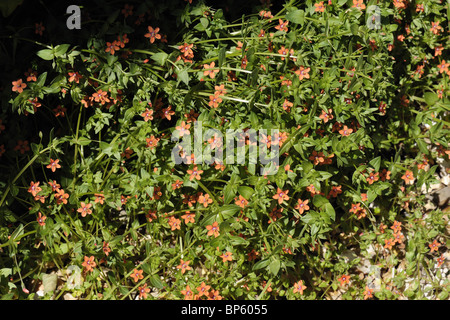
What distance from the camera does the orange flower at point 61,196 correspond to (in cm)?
228

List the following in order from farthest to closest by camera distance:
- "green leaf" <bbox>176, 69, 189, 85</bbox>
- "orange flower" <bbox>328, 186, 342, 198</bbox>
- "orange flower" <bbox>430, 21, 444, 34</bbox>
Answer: "orange flower" <bbox>430, 21, 444, 34</bbox>, "orange flower" <bbox>328, 186, 342, 198</bbox>, "green leaf" <bbox>176, 69, 189, 85</bbox>

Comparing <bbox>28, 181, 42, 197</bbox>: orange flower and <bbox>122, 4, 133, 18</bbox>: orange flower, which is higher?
<bbox>122, 4, 133, 18</bbox>: orange flower

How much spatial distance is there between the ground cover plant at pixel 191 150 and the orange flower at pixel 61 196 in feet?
0.05

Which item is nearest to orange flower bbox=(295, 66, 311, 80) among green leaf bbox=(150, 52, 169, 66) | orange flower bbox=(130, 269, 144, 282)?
green leaf bbox=(150, 52, 169, 66)

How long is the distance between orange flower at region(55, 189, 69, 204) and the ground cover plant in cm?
1

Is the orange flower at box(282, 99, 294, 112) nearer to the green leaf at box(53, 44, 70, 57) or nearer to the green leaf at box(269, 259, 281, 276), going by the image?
the green leaf at box(269, 259, 281, 276)

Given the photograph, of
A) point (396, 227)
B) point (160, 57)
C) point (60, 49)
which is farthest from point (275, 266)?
point (60, 49)

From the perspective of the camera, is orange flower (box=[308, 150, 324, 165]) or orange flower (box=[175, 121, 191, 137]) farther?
orange flower (box=[308, 150, 324, 165])

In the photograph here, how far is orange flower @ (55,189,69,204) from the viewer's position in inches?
89.7

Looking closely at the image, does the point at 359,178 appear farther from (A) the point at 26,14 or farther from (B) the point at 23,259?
(A) the point at 26,14

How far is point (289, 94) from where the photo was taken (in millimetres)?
2223

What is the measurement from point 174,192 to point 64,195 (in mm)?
561

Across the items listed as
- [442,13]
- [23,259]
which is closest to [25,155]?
[23,259]

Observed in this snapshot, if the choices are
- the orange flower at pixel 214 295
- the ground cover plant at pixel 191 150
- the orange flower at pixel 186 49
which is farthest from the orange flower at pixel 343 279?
the orange flower at pixel 186 49
